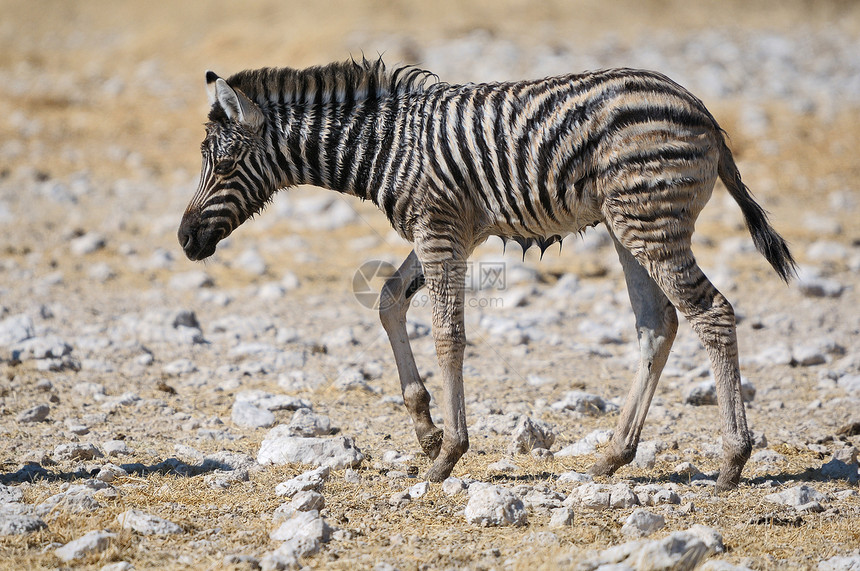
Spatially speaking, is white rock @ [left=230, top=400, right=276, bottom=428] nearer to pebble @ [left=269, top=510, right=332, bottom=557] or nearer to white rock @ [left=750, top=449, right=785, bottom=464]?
pebble @ [left=269, top=510, right=332, bottom=557]

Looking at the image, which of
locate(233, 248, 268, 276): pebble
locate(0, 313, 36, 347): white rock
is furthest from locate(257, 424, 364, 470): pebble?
locate(233, 248, 268, 276): pebble

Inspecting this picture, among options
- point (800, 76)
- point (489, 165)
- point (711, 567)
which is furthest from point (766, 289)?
point (800, 76)

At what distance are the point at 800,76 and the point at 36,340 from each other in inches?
750

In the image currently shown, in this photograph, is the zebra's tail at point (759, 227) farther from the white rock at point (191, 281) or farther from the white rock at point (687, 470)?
the white rock at point (191, 281)

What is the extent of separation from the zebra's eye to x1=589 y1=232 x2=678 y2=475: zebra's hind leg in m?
2.69

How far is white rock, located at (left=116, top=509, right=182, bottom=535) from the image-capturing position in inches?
185

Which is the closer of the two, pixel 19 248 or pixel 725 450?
pixel 725 450

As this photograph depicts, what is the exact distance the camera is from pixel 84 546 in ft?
14.4

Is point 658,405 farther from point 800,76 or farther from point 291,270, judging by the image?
point 800,76

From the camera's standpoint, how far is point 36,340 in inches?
334

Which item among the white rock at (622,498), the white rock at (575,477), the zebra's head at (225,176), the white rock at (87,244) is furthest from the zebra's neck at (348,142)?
the white rock at (87,244)

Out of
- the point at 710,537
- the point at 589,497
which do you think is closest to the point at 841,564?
the point at 710,537

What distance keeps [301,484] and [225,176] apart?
2.24m

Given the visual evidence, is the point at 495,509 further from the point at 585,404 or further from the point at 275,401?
the point at 275,401
